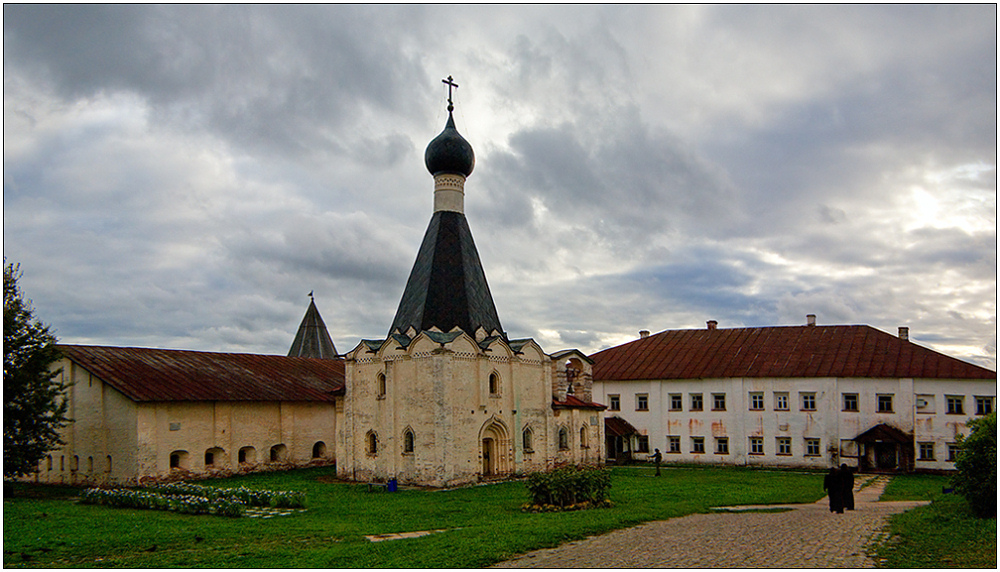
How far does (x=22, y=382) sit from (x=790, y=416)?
2824cm

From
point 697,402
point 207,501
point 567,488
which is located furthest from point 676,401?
point 207,501

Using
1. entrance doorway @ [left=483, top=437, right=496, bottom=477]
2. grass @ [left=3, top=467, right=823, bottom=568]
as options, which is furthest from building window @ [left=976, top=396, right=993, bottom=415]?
entrance doorway @ [left=483, top=437, right=496, bottom=477]

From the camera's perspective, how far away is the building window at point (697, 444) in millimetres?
34719

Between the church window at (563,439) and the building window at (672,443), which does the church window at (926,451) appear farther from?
the church window at (563,439)

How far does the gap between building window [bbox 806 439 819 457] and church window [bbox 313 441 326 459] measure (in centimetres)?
2039

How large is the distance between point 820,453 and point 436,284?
18196mm

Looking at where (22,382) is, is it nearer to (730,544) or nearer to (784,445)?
(730,544)

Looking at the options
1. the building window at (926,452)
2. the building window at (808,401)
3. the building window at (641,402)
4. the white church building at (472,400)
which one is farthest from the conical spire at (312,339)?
the building window at (926,452)

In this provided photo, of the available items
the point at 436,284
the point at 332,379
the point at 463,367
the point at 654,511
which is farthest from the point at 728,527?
the point at 332,379

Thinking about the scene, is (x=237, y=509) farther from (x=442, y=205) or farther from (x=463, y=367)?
(x=442, y=205)

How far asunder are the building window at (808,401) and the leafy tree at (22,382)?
27.8m

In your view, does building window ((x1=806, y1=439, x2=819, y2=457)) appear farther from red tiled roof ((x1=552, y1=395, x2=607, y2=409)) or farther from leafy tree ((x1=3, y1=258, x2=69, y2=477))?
leafy tree ((x1=3, y1=258, x2=69, y2=477))

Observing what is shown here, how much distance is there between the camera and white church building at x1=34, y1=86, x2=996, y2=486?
24.5m

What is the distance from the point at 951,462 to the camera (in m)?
29.8
